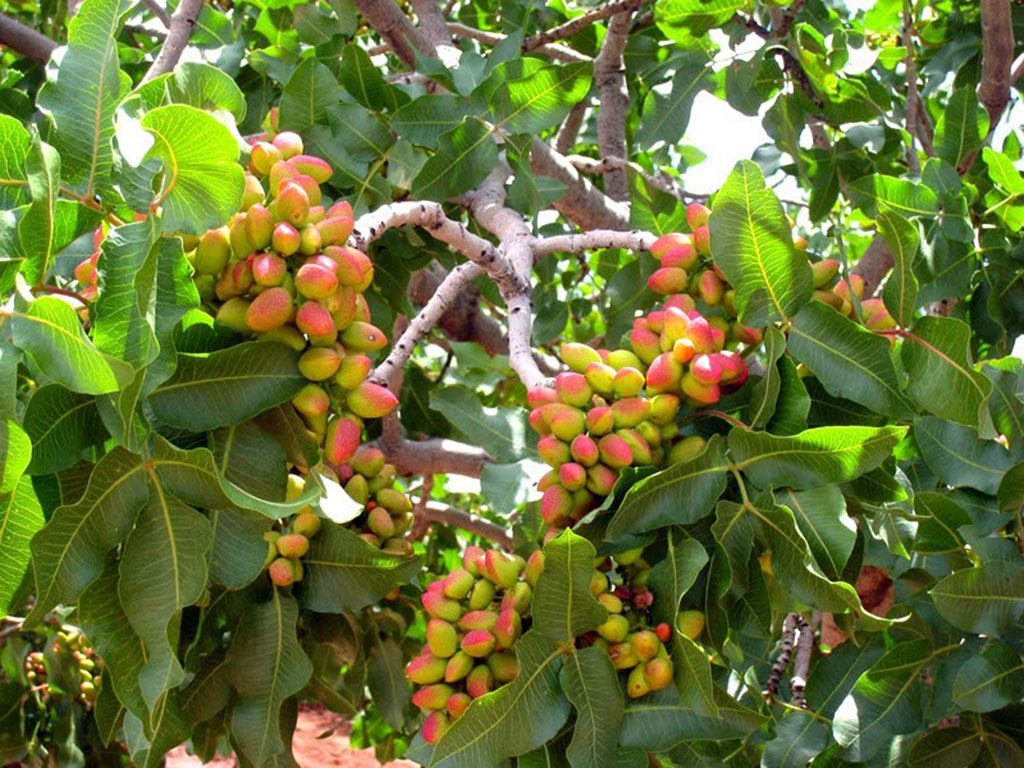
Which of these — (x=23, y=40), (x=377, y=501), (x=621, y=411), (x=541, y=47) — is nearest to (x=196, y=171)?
(x=621, y=411)

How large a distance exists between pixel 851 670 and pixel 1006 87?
1.12 m

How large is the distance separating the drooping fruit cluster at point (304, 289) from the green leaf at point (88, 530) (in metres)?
0.13

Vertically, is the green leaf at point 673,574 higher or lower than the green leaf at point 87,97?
lower

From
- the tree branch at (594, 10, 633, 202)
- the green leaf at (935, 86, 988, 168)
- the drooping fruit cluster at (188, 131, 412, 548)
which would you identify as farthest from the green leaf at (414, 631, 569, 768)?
the tree branch at (594, 10, 633, 202)

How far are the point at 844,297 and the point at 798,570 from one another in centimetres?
28

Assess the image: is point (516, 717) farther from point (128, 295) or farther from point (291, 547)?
point (128, 295)

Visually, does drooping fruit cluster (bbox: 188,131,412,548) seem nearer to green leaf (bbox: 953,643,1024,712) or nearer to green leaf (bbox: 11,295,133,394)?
green leaf (bbox: 11,295,133,394)

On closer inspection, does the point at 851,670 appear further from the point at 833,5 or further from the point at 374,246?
the point at 833,5

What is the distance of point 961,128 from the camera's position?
1597mm

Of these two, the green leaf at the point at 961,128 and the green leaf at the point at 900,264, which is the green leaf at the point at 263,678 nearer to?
the green leaf at the point at 900,264

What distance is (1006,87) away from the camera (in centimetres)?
189

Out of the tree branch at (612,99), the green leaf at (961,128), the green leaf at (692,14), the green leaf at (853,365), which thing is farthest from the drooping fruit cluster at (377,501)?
the tree branch at (612,99)

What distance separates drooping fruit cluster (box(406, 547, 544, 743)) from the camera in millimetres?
943

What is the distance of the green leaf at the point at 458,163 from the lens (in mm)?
1301
